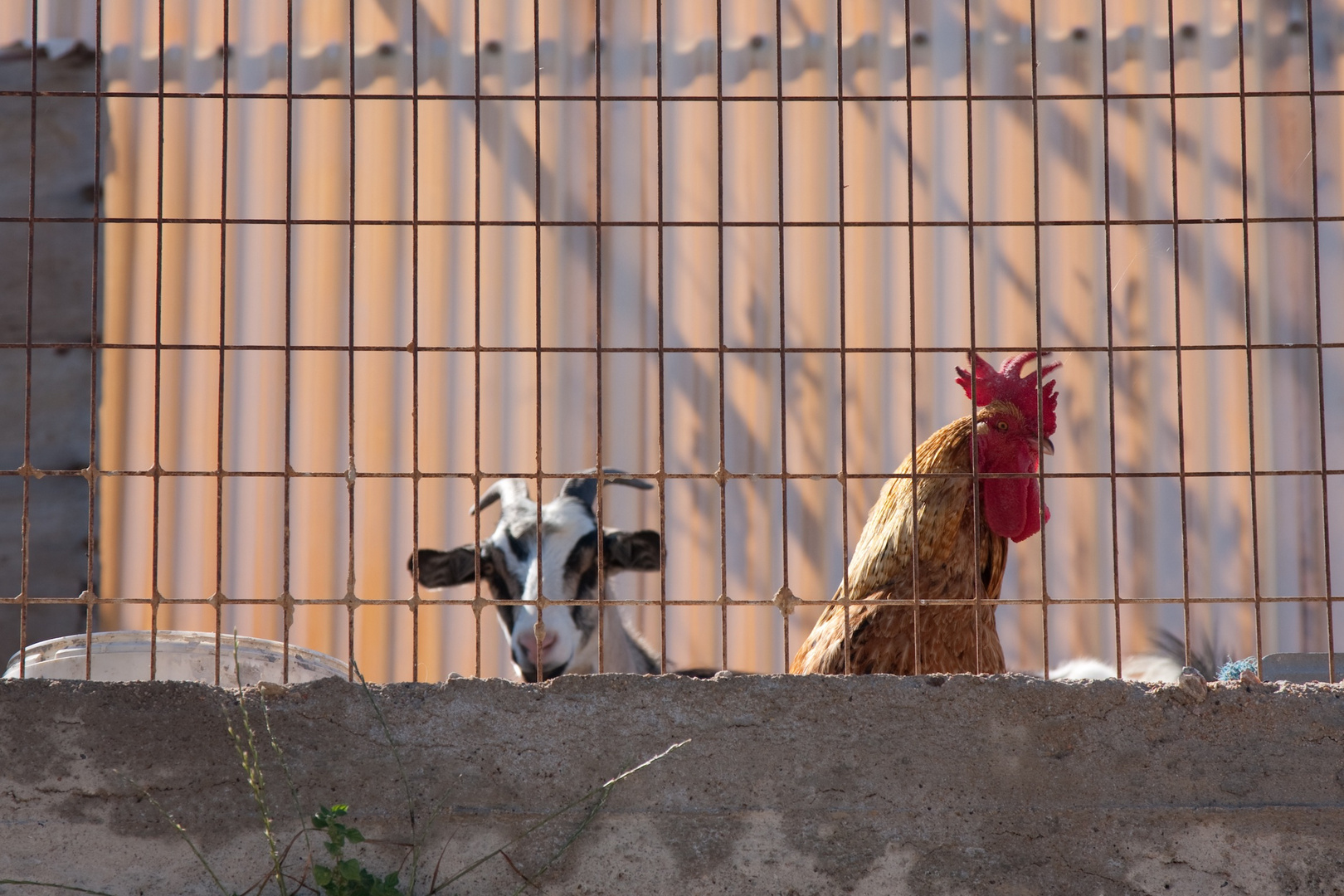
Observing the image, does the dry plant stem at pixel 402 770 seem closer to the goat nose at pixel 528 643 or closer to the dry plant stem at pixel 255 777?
the dry plant stem at pixel 255 777

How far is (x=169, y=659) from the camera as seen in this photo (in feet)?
13.8

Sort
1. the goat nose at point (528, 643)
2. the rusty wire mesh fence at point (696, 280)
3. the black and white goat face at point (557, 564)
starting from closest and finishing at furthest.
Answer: the goat nose at point (528, 643) < the black and white goat face at point (557, 564) < the rusty wire mesh fence at point (696, 280)

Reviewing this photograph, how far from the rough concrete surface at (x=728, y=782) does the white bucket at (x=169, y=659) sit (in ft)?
3.65

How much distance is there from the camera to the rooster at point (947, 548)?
→ 4000 mm

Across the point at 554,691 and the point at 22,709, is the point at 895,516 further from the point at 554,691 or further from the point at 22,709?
the point at 22,709

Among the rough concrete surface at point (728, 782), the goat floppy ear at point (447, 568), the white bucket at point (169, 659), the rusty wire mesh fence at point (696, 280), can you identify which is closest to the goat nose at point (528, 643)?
the goat floppy ear at point (447, 568)

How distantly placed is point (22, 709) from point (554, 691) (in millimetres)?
1175

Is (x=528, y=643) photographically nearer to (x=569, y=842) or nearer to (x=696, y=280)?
(x=569, y=842)

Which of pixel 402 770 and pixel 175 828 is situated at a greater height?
pixel 402 770

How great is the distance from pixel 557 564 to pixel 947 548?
6.56 feet

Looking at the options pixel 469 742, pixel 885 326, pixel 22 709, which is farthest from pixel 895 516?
pixel 885 326

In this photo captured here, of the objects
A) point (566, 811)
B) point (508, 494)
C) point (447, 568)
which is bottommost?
point (566, 811)

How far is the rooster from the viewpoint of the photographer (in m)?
4.00

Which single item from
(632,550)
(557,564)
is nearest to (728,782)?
(557,564)
